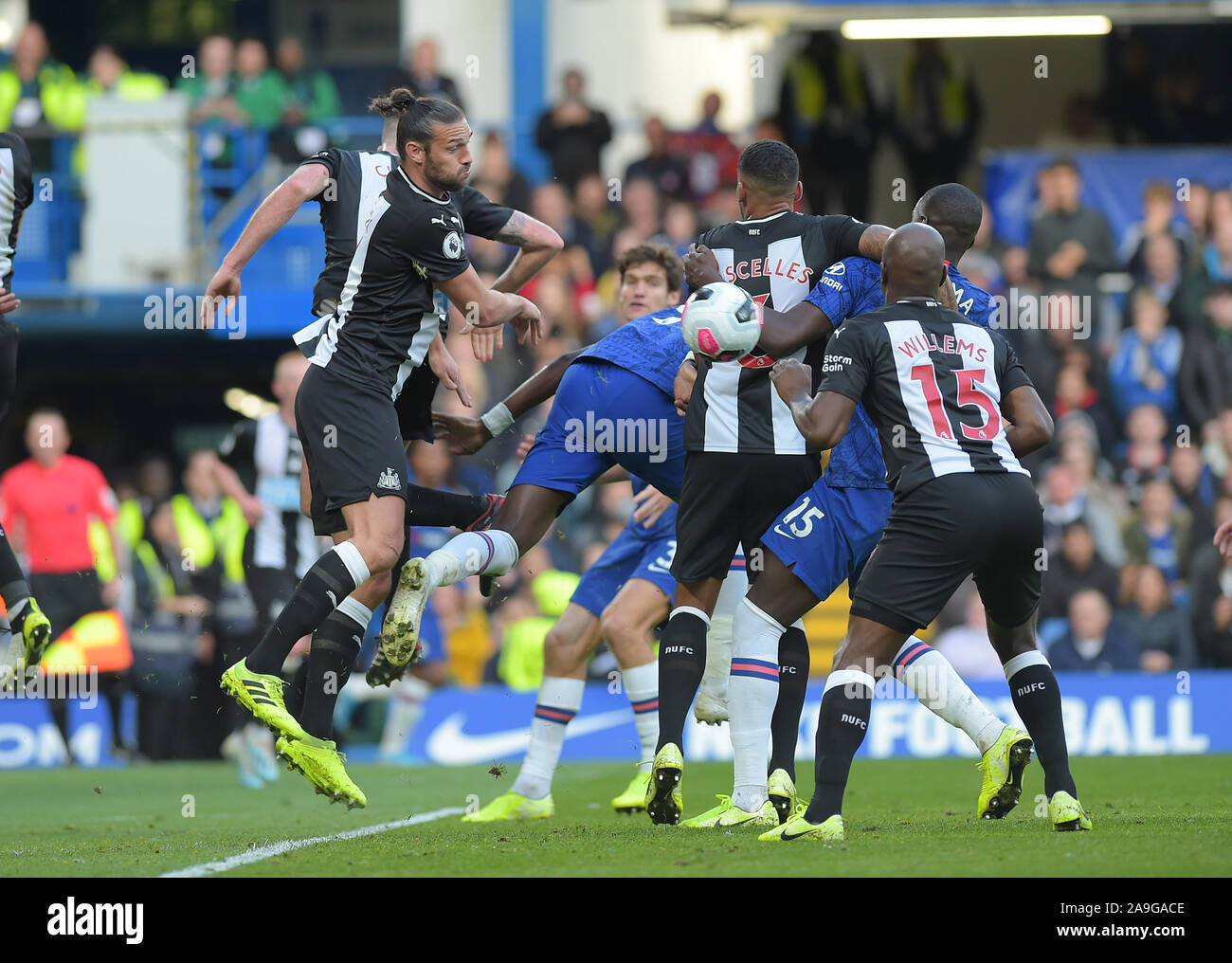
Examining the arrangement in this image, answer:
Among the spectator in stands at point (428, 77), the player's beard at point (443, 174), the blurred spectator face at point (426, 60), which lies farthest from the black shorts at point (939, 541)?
the blurred spectator face at point (426, 60)

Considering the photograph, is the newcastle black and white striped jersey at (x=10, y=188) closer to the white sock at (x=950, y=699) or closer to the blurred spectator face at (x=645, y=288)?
the blurred spectator face at (x=645, y=288)

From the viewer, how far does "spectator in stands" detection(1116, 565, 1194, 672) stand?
12633 millimetres

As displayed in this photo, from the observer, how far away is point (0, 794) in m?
9.97

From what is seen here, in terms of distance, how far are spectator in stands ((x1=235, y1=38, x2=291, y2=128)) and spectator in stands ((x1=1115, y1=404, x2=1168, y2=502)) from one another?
7969 mm

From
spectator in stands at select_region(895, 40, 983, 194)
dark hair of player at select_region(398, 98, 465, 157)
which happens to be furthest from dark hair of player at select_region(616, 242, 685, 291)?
spectator in stands at select_region(895, 40, 983, 194)

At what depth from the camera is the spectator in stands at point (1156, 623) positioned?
41.4 ft

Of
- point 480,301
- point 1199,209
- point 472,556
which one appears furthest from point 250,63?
point 472,556

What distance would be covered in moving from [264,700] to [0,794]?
14.7 feet

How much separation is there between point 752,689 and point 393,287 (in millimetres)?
2068

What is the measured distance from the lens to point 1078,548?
12891mm

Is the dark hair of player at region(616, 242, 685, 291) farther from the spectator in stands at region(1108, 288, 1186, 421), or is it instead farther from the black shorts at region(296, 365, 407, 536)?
the spectator in stands at region(1108, 288, 1186, 421)

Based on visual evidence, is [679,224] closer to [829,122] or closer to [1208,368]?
[829,122]

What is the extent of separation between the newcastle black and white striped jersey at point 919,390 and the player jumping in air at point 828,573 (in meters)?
0.54
